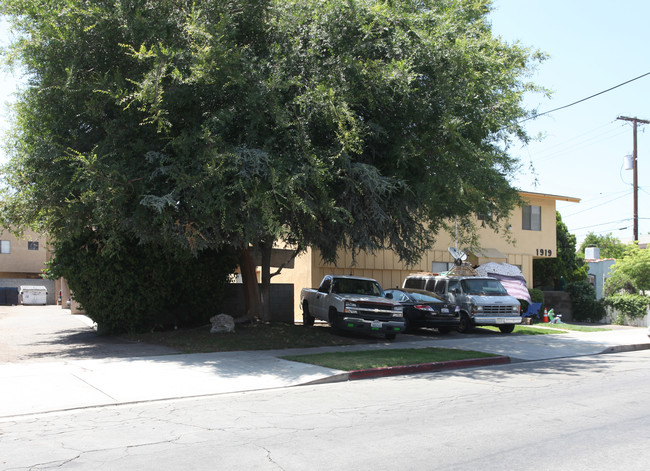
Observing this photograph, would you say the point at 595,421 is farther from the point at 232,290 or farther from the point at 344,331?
the point at 232,290

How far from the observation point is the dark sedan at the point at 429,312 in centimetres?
1942

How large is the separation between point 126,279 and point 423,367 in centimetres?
853

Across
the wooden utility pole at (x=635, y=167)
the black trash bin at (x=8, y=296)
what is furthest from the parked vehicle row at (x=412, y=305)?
the black trash bin at (x=8, y=296)

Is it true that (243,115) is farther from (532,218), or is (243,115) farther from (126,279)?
(532,218)

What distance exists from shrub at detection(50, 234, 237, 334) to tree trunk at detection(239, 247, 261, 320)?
1.77 meters

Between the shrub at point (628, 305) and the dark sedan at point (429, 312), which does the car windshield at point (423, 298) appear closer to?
the dark sedan at point (429, 312)

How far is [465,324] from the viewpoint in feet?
68.0

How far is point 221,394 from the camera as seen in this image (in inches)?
390

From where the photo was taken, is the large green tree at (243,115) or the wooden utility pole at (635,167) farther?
the wooden utility pole at (635,167)

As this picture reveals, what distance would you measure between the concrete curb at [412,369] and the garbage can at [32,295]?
1672 inches

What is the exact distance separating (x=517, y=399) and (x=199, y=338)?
30.5 feet

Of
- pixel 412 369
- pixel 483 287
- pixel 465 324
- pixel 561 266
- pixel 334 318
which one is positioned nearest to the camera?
pixel 412 369

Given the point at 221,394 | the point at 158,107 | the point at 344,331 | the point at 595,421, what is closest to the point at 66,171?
the point at 158,107

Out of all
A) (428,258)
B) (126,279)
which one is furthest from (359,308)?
(428,258)
